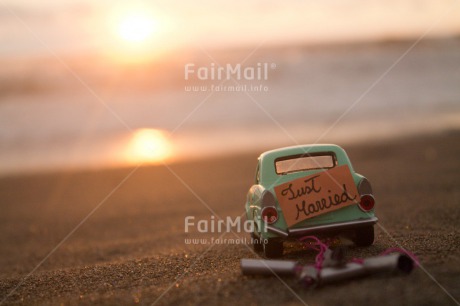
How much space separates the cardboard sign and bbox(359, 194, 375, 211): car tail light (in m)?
0.08

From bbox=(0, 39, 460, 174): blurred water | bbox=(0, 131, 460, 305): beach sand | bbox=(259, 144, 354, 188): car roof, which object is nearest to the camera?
bbox=(0, 131, 460, 305): beach sand

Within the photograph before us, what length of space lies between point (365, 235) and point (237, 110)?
1944 cm

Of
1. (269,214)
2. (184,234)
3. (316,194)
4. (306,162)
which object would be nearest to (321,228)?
(316,194)

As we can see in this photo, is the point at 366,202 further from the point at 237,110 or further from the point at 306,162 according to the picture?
the point at 237,110

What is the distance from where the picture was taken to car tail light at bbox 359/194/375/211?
21.7ft

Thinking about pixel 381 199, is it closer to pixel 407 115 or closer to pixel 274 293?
pixel 274 293

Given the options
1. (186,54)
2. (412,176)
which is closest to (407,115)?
(412,176)

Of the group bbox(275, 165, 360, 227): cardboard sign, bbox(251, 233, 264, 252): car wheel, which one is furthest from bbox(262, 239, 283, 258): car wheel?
bbox(251, 233, 264, 252): car wheel

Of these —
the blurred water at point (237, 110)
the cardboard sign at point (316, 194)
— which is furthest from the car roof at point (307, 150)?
the blurred water at point (237, 110)

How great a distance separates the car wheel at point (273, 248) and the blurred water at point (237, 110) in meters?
12.3

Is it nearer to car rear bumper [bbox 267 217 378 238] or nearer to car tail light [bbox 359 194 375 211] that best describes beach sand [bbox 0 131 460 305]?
car rear bumper [bbox 267 217 378 238]

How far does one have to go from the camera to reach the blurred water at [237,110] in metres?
20.7

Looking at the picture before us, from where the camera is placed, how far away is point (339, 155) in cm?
722

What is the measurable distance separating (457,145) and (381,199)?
6061 millimetres
